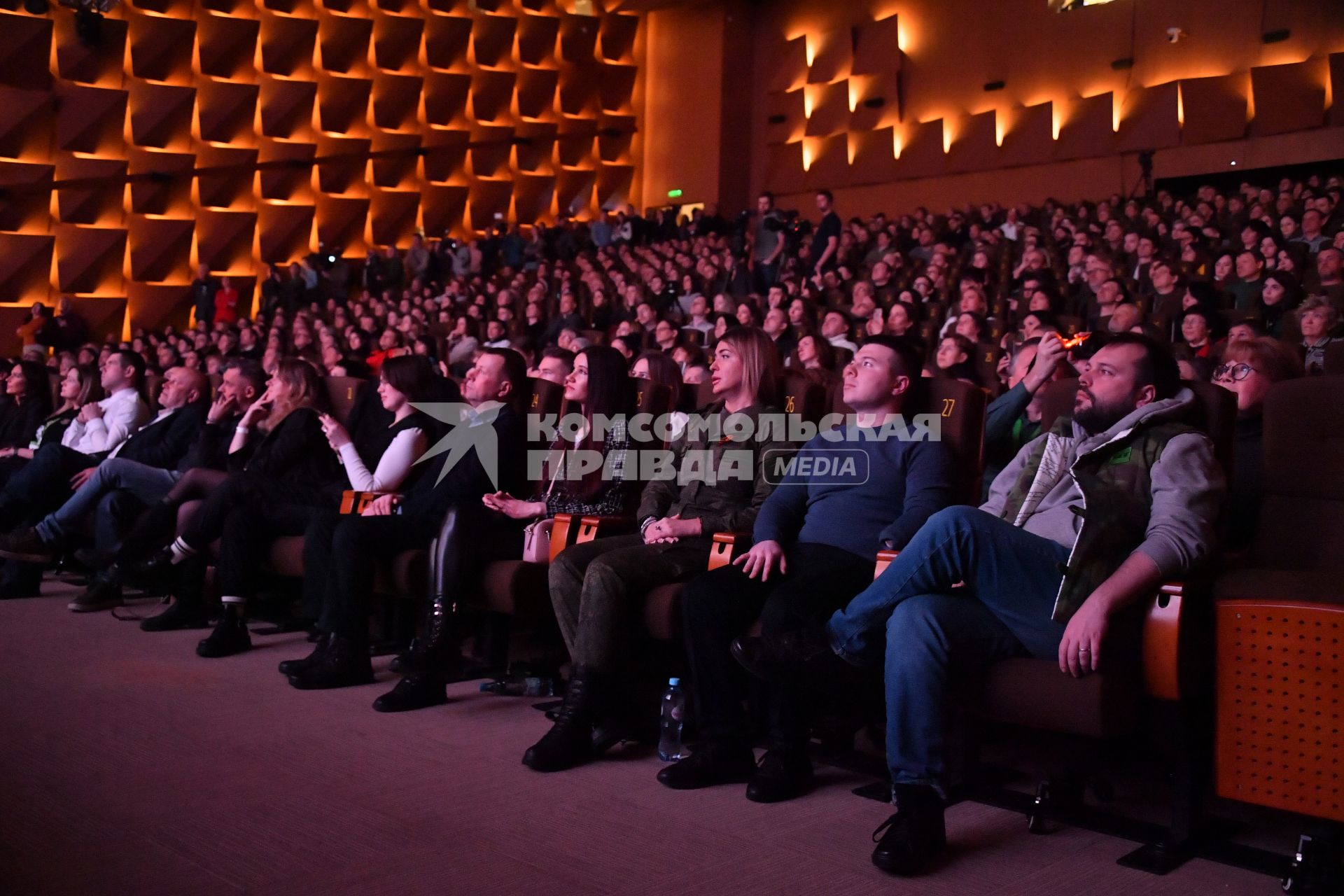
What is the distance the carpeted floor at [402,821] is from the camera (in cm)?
168

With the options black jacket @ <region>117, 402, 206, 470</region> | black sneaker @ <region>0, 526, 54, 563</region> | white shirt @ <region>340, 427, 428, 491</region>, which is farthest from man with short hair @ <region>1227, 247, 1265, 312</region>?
black sneaker @ <region>0, 526, 54, 563</region>

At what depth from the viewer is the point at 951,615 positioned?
6.15 feet

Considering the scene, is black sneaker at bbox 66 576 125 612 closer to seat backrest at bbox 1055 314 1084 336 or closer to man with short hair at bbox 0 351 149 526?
man with short hair at bbox 0 351 149 526

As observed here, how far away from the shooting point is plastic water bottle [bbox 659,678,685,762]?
2.35 metres

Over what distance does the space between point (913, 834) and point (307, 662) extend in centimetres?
177

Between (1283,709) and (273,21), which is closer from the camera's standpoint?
(1283,709)

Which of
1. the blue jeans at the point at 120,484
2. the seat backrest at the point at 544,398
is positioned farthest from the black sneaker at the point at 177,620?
the seat backrest at the point at 544,398

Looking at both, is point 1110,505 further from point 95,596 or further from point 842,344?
point 842,344

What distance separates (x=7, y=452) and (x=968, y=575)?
4.63 m

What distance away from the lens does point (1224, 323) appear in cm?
474

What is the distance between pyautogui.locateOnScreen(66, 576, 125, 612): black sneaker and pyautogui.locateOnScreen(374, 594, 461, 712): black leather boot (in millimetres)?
1663

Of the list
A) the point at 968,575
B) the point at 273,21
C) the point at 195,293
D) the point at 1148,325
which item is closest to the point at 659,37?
the point at 273,21

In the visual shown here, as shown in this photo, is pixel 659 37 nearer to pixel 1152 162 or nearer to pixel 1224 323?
pixel 1152 162

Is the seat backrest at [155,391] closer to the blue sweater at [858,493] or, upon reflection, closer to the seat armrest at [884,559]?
the blue sweater at [858,493]
